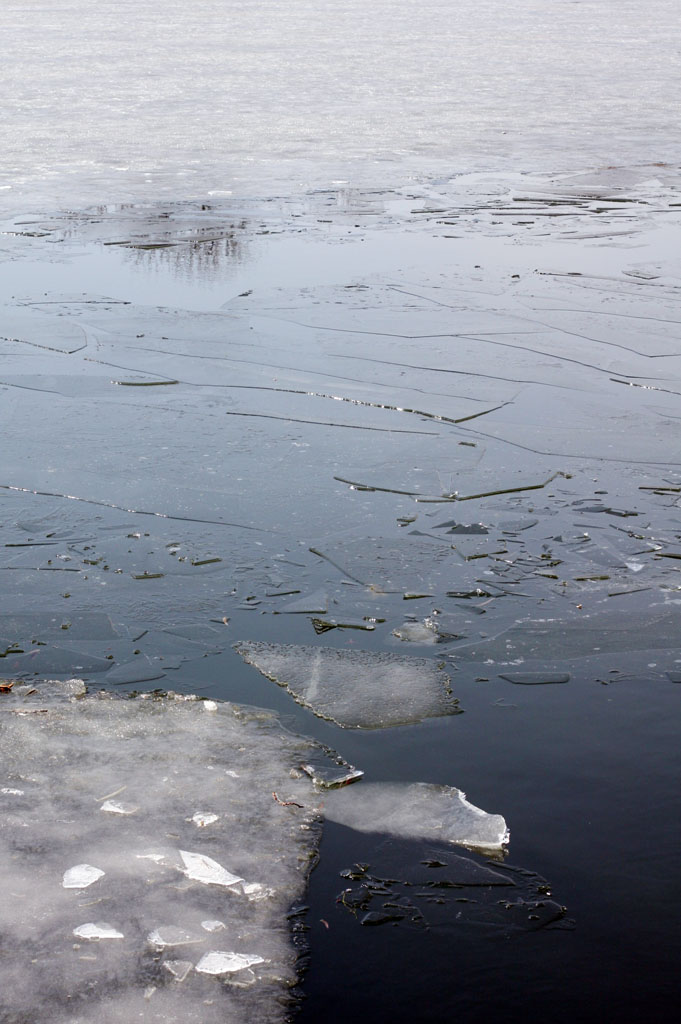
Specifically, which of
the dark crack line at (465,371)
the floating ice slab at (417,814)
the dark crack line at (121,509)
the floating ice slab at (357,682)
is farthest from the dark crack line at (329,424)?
the floating ice slab at (417,814)

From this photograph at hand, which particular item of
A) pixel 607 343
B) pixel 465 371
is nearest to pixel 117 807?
pixel 465 371

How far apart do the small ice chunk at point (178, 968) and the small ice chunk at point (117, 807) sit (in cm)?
54

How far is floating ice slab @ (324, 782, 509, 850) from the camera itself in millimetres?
2770

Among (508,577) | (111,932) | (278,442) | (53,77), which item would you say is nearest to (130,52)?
(53,77)

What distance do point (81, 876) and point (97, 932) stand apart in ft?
0.65

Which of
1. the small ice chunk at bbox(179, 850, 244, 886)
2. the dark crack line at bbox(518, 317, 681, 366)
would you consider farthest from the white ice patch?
the dark crack line at bbox(518, 317, 681, 366)

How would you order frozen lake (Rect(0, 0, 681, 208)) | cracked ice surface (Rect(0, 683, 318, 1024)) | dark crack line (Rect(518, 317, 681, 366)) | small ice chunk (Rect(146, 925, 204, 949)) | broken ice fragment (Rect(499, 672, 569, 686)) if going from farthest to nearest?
1. frozen lake (Rect(0, 0, 681, 208))
2. dark crack line (Rect(518, 317, 681, 366))
3. broken ice fragment (Rect(499, 672, 569, 686))
4. small ice chunk (Rect(146, 925, 204, 949))
5. cracked ice surface (Rect(0, 683, 318, 1024))

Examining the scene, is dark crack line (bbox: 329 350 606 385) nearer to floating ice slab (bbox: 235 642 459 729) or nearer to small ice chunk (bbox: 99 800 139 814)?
floating ice slab (bbox: 235 642 459 729)

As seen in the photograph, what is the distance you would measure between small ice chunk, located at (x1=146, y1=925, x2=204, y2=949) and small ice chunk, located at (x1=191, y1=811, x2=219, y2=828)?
366 mm

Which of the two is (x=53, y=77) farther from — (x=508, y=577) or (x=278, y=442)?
(x=508, y=577)

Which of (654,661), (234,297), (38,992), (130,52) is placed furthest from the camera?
(130,52)

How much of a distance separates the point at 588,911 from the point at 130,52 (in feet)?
76.8

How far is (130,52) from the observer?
2308 centimetres

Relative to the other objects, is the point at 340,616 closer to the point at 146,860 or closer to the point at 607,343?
the point at 146,860
